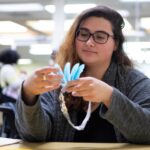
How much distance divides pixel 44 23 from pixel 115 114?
541 cm

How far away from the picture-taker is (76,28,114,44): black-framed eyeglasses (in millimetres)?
1234

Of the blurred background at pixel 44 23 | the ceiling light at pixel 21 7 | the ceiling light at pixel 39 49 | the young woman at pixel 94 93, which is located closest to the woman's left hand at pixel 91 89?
the young woman at pixel 94 93

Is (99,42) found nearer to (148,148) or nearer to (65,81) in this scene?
(65,81)

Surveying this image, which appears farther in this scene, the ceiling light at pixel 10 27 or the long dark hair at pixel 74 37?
the ceiling light at pixel 10 27

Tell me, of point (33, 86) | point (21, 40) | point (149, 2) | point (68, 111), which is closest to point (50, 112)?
point (68, 111)

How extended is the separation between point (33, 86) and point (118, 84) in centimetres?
40

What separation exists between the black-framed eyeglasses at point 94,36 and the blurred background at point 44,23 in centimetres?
316

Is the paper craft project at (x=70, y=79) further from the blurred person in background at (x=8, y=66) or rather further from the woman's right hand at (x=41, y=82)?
the blurred person in background at (x=8, y=66)

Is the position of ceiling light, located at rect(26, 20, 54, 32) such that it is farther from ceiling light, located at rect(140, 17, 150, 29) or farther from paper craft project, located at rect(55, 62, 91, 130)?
paper craft project, located at rect(55, 62, 91, 130)

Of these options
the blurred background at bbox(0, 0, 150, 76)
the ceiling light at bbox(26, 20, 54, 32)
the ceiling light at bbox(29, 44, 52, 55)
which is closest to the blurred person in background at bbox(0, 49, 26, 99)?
the blurred background at bbox(0, 0, 150, 76)

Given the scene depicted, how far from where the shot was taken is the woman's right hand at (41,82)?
97cm

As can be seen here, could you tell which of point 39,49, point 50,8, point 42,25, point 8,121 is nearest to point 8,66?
point 8,121

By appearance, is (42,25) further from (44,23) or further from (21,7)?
(21,7)

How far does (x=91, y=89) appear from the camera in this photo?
0.97 m
